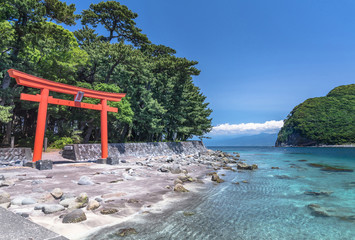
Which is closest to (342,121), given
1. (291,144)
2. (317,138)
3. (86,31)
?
(317,138)

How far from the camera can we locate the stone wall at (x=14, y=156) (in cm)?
1153

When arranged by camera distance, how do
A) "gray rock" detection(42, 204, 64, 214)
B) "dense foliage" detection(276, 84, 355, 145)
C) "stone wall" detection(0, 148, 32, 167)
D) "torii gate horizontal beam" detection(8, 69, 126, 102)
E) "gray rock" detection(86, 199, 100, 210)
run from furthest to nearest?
"dense foliage" detection(276, 84, 355, 145), "stone wall" detection(0, 148, 32, 167), "torii gate horizontal beam" detection(8, 69, 126, 102), "gray rock" detection(86, 199, 100, 210), "gray rock" detection(42, 204, 64, 214)

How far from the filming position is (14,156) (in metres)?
12.1

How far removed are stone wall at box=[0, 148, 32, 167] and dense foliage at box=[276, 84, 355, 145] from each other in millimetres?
96194

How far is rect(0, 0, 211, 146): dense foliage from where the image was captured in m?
16.2

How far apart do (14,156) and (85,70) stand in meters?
15.0

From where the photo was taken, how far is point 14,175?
834cm

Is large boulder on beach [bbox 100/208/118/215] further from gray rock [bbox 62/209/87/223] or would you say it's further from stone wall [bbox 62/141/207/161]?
stone wall [bbox 62/141/207/161]

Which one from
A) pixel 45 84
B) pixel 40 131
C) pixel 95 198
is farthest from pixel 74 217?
pixel 45 84

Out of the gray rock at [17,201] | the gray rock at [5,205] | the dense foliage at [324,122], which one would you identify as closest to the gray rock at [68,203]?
the gray rock at [17,201]

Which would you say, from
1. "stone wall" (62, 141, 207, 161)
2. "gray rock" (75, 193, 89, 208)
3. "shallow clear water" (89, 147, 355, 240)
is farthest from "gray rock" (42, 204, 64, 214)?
"stone wall" (62, 141, 207, 161)

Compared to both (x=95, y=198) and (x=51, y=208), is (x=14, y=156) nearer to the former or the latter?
(x=95, y=198)

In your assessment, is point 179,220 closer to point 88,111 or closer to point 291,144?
point 88,111

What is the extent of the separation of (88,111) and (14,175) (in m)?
12.8
